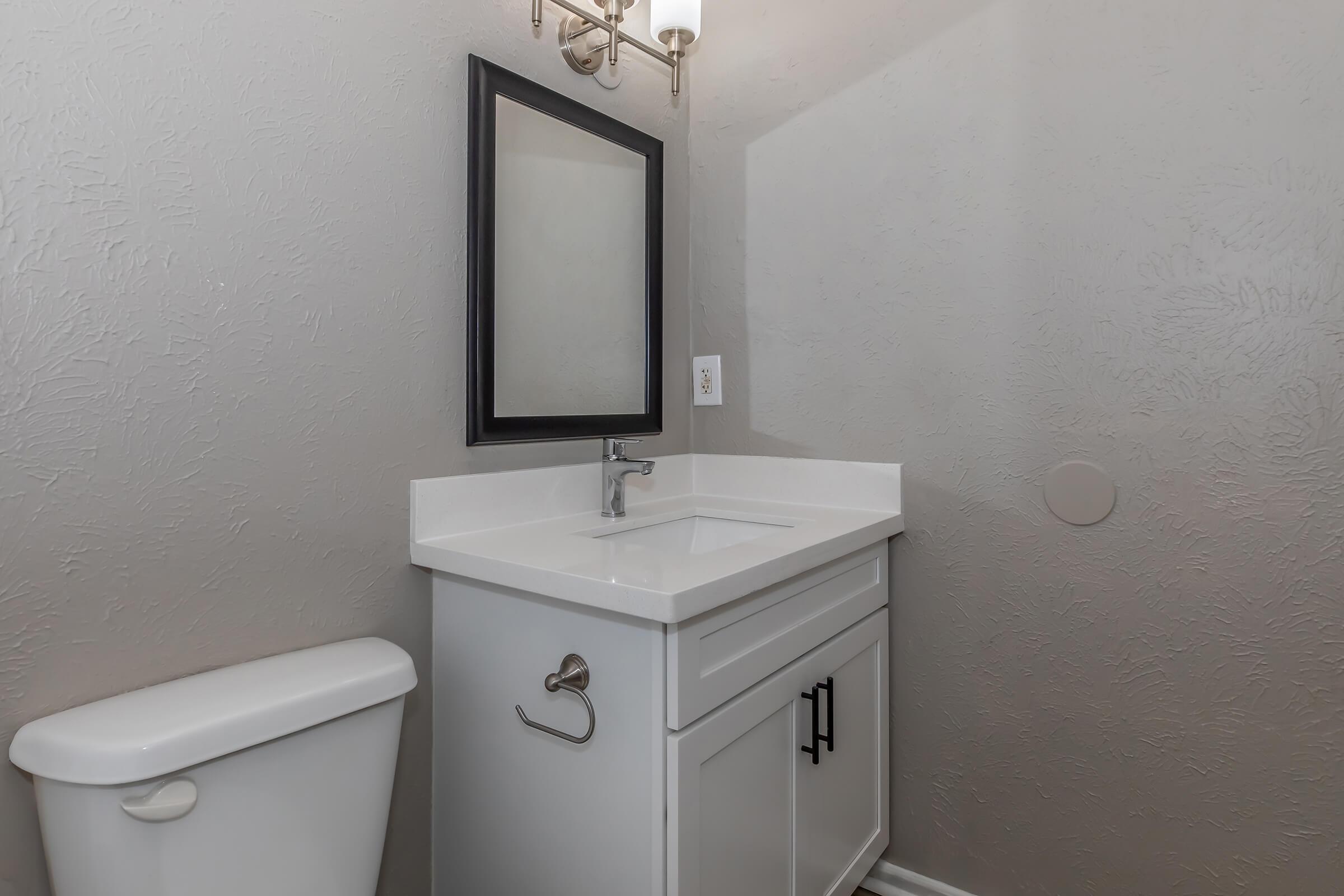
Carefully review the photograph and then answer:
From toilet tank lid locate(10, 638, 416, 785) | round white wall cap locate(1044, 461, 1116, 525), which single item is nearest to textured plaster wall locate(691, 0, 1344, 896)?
round white wall cap locate(1044, 461, 1116, 525)

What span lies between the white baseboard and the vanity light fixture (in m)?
1.67

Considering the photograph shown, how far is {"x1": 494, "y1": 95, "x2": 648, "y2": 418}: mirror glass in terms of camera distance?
127 centimetres

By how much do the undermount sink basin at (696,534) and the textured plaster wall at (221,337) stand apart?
33 cm

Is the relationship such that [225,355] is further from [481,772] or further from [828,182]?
[828,182]

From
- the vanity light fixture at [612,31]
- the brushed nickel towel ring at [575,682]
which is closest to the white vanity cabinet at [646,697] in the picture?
the brushed nickel towel ring at [575,682]

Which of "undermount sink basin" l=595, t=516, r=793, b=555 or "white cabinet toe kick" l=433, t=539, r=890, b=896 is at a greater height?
"undermount sink basin" l=595, t=516, r=793, b=555

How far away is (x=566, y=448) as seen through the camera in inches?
55.1

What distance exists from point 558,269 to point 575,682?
783 mm

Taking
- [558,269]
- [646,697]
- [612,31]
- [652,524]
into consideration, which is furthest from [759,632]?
[612,31]

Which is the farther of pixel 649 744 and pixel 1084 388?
pixel 1084 388

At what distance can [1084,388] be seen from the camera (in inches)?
48.3

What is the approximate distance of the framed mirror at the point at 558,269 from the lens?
3.97 feet

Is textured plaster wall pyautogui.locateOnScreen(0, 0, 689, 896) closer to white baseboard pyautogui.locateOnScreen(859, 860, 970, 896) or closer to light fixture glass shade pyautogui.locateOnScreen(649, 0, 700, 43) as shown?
light fixture glass shade pyautogui.locateOnScreen(649, 0, 700, 43)

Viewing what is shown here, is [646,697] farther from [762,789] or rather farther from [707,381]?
[707,381]
